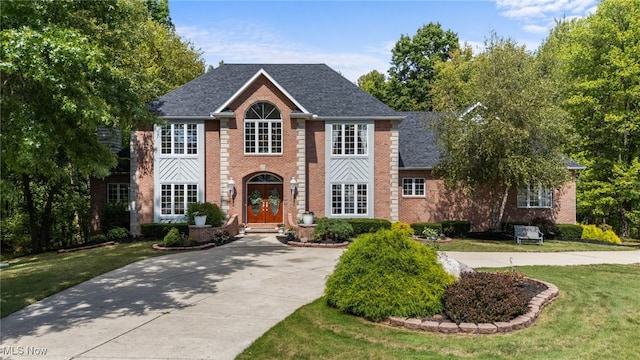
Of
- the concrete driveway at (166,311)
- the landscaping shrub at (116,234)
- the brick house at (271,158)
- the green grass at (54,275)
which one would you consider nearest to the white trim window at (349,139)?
the brick house at (271,158)

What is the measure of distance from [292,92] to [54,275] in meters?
17.0

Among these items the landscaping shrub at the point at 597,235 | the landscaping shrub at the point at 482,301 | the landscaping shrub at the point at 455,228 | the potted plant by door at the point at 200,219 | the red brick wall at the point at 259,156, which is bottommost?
the landscaping shrub at the point at 597,235

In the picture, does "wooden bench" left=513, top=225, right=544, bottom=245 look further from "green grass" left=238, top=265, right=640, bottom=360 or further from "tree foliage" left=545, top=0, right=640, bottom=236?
"green grass" left=238, top=265, right=640, bottom=360

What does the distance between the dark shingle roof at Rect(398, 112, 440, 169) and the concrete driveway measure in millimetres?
13580

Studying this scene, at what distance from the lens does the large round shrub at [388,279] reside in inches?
307

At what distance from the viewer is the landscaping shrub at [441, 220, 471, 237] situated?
23.6 m

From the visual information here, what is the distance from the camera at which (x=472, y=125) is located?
21.0m

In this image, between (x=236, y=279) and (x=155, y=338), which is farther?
(x=236, y=279)

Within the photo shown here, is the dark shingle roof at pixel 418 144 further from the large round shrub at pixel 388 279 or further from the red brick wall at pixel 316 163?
the large round shrub at pixel 388 279

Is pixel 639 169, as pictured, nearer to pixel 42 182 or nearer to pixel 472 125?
pixel 472 125

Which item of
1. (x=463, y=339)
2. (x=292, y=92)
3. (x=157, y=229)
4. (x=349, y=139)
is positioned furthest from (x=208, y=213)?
(x=463, y=339)

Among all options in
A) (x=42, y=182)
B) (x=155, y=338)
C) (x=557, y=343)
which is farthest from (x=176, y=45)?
(x=557, y=343)

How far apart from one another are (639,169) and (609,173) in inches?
107

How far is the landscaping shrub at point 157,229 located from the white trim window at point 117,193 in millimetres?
3771
